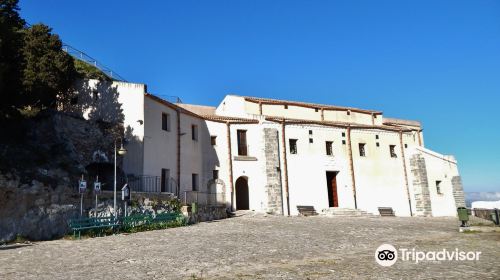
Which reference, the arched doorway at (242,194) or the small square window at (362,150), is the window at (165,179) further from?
the small square window at (362,150)

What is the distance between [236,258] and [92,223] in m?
8.36

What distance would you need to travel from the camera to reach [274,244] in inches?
495

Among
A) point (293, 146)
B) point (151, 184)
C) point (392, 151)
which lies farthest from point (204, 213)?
point (392, 151)

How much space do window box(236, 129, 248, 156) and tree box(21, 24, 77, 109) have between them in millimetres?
11957

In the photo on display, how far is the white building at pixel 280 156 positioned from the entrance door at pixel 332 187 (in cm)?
8

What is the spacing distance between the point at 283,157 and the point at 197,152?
6239 millimetres

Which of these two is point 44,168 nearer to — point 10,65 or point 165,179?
point 10,65

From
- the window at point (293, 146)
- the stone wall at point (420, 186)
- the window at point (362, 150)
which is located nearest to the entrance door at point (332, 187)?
the window at point (362, 150)

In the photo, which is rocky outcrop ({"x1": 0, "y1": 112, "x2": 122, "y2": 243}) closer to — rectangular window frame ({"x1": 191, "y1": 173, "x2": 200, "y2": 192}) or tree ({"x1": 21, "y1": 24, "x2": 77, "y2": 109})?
tree ({"x1": 21, "y1": 24, "x2": 77, "y2": 109})

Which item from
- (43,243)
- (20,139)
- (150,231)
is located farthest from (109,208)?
(20,139)

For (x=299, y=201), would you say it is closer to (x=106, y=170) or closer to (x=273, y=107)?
(x=273, y=107)

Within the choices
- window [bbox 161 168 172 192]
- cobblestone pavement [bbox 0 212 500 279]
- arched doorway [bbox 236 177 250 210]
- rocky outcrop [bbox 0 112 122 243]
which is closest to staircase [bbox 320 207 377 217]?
arched doorway [bbox 236 177 250 210]

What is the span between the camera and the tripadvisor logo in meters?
9.31

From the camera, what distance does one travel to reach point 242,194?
28938 millimetres
